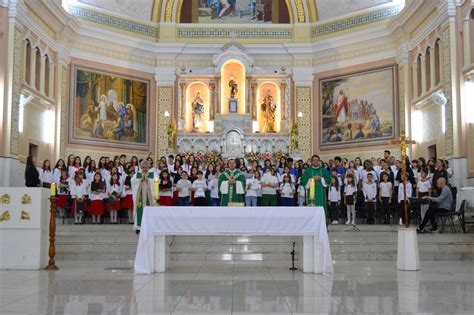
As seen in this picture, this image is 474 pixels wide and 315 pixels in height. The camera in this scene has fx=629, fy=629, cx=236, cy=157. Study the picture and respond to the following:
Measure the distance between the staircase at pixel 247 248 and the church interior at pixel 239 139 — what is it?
1.6 inches

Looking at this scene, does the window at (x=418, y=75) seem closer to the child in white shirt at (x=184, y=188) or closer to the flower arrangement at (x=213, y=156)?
the flower arrangement at (x=213, y=156)

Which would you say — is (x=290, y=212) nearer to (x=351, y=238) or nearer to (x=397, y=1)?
(x=351, y=238)

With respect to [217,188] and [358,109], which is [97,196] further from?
[358,109]

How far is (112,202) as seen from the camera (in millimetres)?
15852

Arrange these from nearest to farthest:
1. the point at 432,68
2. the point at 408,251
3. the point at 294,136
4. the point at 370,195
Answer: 1. the point at 408,251
2. the point at 370,195
3. the point at 432,68
4. the point at 294,136

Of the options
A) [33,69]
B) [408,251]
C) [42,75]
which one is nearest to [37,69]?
[42,75]

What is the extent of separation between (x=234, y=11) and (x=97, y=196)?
44.0ft

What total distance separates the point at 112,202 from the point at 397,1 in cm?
1434

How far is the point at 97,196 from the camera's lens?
15672mm

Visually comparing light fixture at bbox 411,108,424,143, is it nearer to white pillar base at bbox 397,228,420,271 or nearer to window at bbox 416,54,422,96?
window at bbox 416,54,422,96

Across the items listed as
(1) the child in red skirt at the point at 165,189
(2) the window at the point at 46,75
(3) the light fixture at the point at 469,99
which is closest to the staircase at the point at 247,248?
(1) the child in red skirt at the point at 165,189

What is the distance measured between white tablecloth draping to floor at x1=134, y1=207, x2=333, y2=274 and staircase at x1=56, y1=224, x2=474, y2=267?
1881 millimetres

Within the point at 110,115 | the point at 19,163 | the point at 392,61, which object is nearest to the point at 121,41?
the point at 110,115

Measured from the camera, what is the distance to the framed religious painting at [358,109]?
23531 mm
